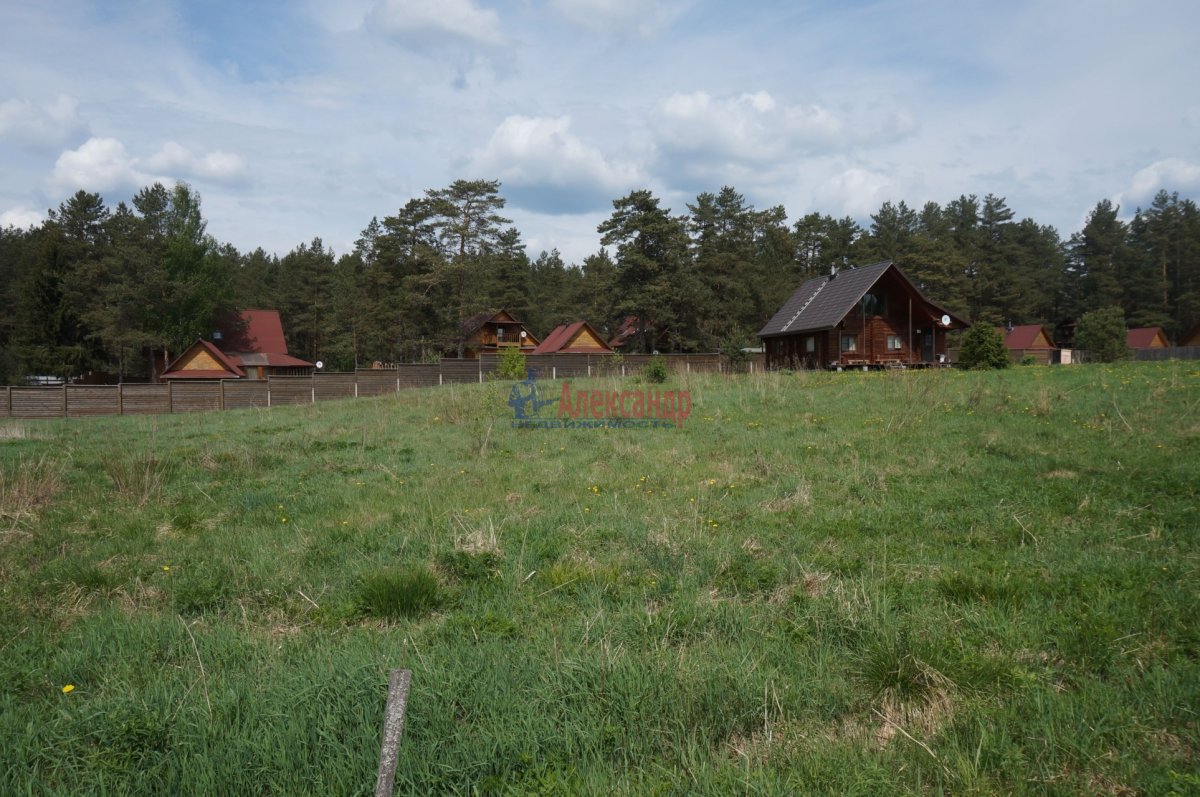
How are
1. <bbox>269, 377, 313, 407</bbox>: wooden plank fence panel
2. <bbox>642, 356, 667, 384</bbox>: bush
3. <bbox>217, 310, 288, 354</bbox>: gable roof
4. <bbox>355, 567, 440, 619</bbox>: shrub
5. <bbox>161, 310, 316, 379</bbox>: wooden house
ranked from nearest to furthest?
<bbox>355, 567, 440, 619</bbox>: shrub
<bbox>642, 356, 667, 384</bbox>: bush
<bbox>269, 377, 313, 407</bbox>: wooden plank fence panel
<bbox>161, 310, 316, 379</bbox>: wooden house
<bbox>217, 310, 288, 354</bbox>: gable roof

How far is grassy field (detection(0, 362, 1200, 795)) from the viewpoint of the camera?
265 cm

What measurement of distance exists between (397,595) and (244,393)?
29577 mm

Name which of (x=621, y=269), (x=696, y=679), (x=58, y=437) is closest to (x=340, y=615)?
(x=696, y=679)

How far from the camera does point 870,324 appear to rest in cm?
3459

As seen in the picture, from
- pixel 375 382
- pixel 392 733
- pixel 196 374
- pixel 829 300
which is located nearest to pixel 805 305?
pixel 829 300

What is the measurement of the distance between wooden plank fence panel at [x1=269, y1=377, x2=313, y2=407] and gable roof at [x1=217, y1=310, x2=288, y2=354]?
2902cm

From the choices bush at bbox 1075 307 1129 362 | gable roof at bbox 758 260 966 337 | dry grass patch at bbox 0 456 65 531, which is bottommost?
dry grass patch at bbox 0 456 65 531

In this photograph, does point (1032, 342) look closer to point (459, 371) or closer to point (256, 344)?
point (459, 371)

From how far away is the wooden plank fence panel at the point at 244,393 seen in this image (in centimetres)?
2942

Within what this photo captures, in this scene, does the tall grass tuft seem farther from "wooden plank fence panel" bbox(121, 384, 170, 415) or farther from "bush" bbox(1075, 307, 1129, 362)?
"bush" bbox(1075, 307, 1129, 362)

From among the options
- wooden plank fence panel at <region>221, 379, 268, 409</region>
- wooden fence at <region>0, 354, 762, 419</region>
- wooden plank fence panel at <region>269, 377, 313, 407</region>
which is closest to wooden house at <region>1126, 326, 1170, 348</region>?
wooden fence at <region>0, 354, 762, 419</region>

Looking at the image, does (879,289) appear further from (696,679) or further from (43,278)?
(43,278)

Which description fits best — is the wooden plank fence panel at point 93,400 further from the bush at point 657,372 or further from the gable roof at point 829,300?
the gable roof at point 829,300

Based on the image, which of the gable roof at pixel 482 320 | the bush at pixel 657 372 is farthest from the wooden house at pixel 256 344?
the bush at pixel 657 372
